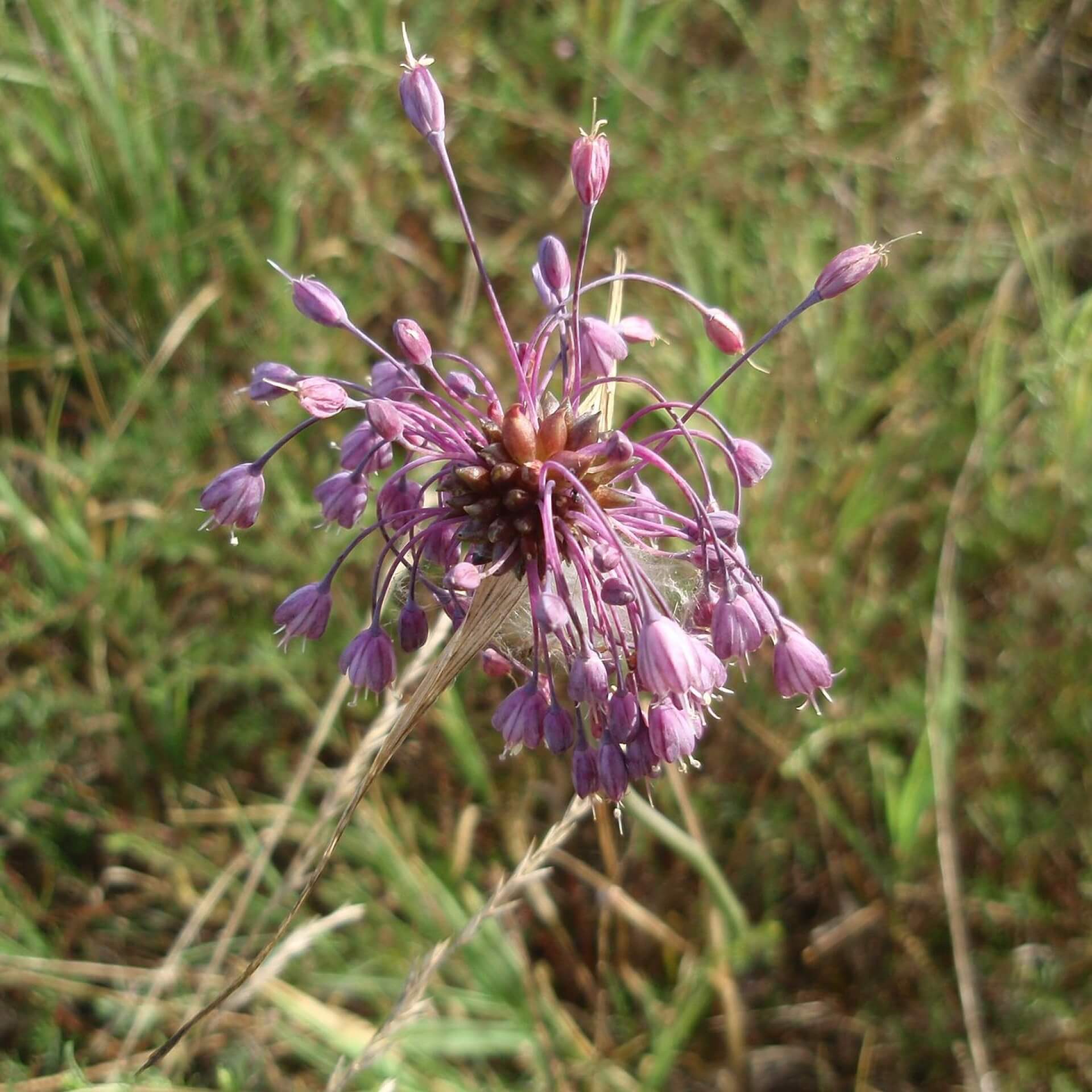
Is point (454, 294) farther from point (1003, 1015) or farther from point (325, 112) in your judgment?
point (1003, 1015)

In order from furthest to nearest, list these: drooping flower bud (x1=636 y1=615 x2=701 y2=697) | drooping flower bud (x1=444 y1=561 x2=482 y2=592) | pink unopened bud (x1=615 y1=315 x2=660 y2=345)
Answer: pink unopened bud (x1=615 y1=315 x2=660 y2=345) → drooping flower bud (x1=444 y1=561 x2=482 y2=592) → drooping flower bud (x1=636 y1=615 x2=701 y2=697)

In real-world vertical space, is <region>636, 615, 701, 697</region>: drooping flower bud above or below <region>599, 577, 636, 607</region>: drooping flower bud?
below

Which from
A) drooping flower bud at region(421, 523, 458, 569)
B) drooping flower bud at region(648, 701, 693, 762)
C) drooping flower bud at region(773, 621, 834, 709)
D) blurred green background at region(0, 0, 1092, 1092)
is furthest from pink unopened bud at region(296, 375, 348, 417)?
blurred green background at region(0, 0, 1092, 1092)

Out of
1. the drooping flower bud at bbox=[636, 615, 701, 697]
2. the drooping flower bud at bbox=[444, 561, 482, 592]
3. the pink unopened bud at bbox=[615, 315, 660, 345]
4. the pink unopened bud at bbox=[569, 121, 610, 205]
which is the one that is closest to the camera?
the drooping flower bud at bbox=[636, 615, 701, 697]

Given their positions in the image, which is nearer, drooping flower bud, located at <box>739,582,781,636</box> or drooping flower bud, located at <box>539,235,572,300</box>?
drooping flower bud, located at <box>739,582,781,636</box>

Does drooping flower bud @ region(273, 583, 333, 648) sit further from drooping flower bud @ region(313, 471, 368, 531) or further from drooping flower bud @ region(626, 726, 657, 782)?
drooping flower bud @ region(626, 726, 657, 782)

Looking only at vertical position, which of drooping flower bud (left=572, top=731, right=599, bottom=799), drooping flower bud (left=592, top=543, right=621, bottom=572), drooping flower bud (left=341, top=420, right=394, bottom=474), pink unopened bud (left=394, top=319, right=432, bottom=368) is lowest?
drooping flower bud (left=572, top=731, right=599, bottom=799)

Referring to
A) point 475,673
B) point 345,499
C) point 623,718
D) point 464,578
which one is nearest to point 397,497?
point 345,499
